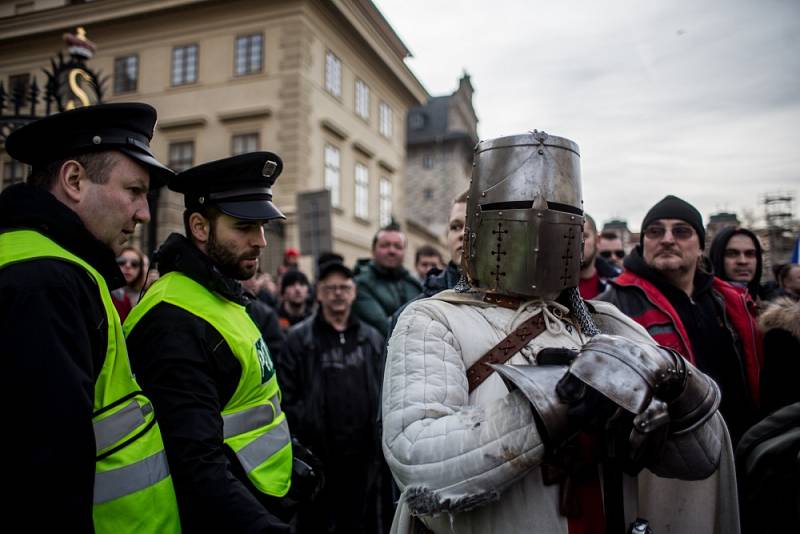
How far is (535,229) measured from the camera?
1925 millimetres

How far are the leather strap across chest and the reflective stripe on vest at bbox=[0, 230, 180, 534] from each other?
1.01m

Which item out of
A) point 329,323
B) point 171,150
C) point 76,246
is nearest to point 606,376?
point 76,246

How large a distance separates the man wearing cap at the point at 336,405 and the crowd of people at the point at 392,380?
166 centimetres

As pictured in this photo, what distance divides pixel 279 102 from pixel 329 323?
1571 cm

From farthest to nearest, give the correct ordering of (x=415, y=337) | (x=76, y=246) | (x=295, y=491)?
1. (x=295, y=491)
2. (x=415, y=337)
3. (x=76, y=246)

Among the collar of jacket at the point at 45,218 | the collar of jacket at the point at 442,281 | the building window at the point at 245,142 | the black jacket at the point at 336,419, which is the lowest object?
the black jacket at the point at 336,419

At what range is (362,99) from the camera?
2330cm

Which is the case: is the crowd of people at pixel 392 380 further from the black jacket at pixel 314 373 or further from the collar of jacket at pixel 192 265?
the black jacket at pixel 314 373

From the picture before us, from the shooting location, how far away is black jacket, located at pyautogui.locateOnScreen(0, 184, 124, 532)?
1328 mm

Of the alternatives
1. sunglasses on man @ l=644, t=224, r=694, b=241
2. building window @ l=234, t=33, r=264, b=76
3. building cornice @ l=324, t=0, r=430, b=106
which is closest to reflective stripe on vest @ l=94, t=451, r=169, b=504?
sunglasses on man @ l=644, t=224, r=694, b=241

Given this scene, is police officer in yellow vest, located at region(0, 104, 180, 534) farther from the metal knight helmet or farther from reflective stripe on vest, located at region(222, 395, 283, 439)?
the metal knight helmet

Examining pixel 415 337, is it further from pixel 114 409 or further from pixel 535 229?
pixel 114 409

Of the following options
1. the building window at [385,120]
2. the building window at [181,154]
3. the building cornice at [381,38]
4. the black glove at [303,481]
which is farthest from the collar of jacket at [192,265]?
the building window at [385,120]

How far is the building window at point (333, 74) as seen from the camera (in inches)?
805
